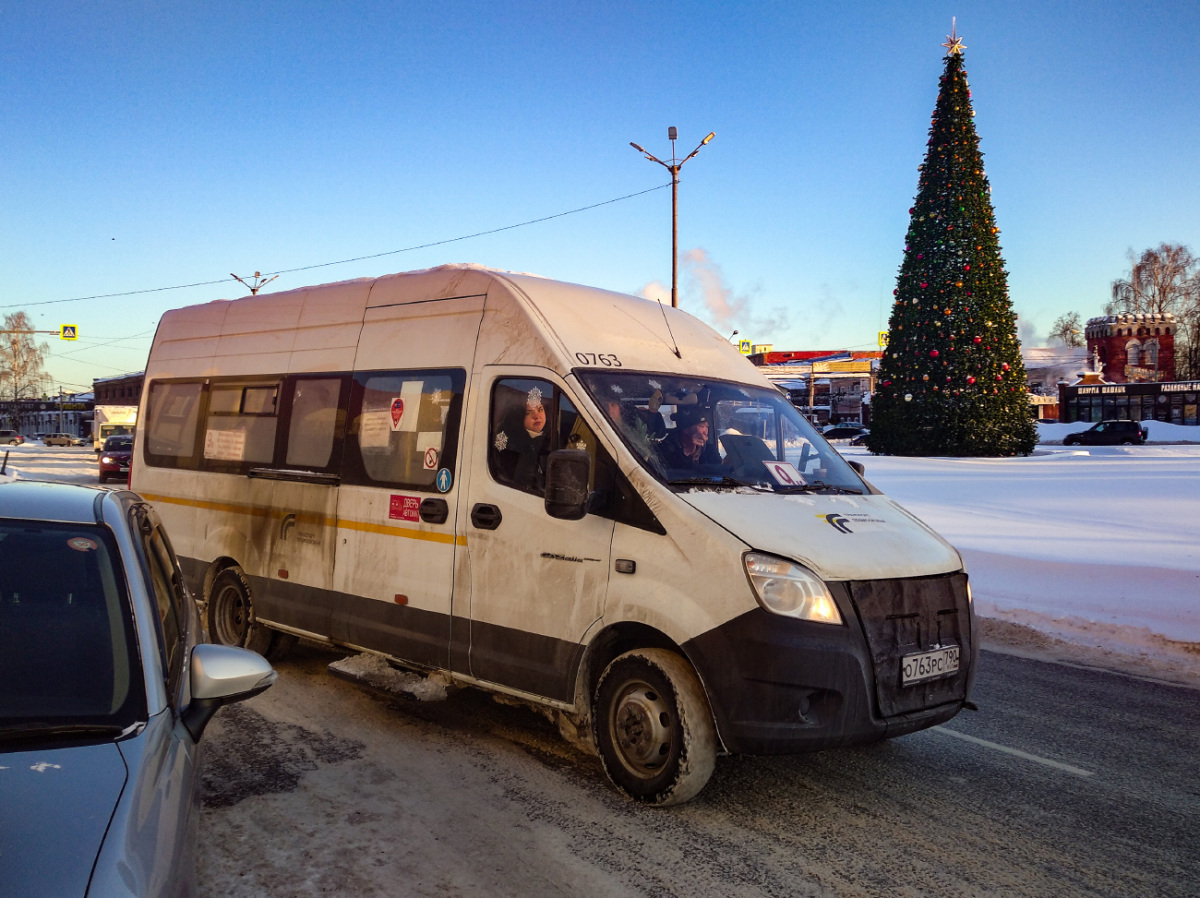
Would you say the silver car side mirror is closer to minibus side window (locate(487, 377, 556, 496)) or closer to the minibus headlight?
the minibus headlight

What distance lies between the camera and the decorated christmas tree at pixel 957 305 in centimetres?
2458

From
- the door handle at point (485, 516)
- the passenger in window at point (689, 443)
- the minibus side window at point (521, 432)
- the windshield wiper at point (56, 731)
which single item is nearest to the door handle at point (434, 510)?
the door handle at point (485, 516)

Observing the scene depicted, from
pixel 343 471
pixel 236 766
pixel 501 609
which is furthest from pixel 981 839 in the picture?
pixel 343 471

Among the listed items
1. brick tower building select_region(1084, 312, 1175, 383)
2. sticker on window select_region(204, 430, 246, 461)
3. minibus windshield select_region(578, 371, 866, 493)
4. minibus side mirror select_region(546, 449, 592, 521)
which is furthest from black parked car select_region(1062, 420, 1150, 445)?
minibus side mirror select_region(546, 449, 592, 521)

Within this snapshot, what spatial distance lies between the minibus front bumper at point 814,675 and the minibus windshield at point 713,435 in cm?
82

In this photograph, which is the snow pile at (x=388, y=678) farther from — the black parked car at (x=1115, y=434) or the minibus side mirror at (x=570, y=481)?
the black parked car at (x=1115, y=434)

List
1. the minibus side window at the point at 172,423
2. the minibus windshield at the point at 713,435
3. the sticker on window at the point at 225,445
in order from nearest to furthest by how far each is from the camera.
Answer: the minibus windshield at the point at 713,435, the sticker on window at the point at 225,445, the minibus side window at the point at 172,423

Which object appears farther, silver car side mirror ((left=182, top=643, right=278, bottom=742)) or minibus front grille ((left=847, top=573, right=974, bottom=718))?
minibus front grille ((left=847, top=573, right=974, bottom=718))

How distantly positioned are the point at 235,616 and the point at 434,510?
2688mm

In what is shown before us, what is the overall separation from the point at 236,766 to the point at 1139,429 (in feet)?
170

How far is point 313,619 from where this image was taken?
6.18 meters

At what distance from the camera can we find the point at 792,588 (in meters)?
3.93

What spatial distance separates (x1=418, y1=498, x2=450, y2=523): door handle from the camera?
5.30 m

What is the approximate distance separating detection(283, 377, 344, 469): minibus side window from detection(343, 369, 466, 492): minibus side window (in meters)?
0.20
